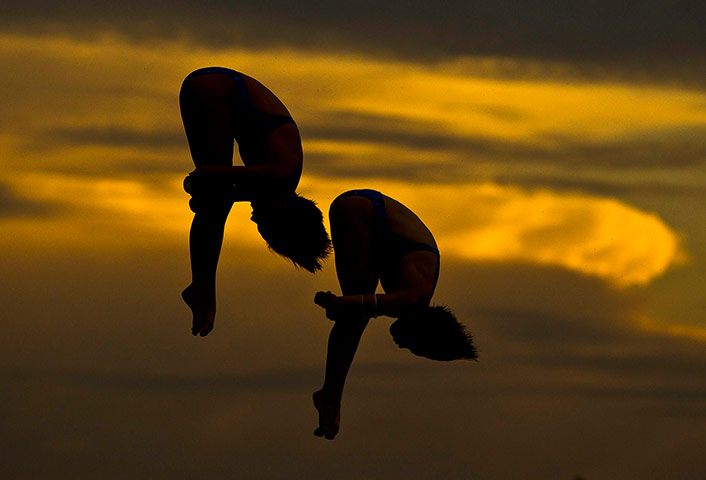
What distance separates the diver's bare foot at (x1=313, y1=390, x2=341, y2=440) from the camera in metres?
14.9

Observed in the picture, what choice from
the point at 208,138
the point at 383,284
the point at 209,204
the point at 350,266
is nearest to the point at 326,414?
the point at 383,284

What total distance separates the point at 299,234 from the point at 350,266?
640mm

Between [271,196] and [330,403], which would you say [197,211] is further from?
[330,403]

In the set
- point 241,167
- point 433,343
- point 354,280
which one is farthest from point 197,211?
point 433,343

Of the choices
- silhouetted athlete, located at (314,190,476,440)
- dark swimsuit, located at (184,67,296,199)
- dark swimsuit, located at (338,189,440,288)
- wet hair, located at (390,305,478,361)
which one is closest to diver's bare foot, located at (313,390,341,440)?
silhouetted athlete, located at (314,190,476,440)

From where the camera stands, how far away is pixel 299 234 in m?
14.4

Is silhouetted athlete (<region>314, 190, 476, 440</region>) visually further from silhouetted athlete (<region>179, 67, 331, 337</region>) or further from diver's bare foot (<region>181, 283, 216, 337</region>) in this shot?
diver's bare foot (<region>181, 283, 216, 337</region>)

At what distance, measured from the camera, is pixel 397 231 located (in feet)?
46.8

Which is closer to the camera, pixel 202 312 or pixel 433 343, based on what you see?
pixel 433 343

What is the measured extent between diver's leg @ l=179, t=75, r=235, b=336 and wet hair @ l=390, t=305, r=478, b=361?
225cm

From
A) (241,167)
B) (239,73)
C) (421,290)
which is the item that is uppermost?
(239,73)

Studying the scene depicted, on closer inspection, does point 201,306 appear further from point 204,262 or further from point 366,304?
point 366,304

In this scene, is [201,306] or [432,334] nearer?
[432,334]

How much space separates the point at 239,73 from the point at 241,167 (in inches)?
49.4
